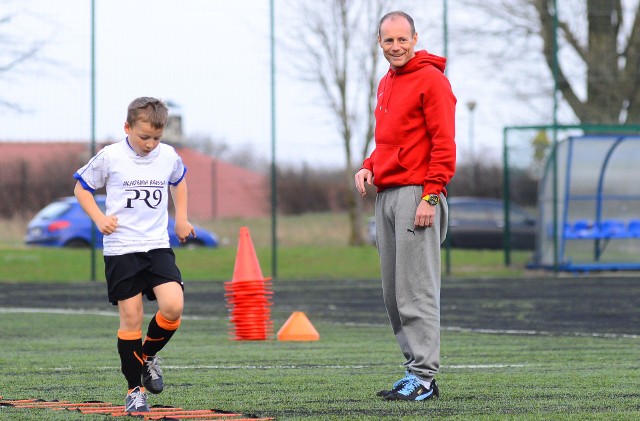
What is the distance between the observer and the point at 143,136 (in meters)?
5.68

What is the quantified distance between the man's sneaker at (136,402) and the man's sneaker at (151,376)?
0.35m

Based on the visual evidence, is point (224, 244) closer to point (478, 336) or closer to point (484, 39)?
point (484, 39)

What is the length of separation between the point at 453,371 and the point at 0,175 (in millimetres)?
14467

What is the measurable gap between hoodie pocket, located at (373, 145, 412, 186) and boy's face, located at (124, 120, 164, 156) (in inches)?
42.2

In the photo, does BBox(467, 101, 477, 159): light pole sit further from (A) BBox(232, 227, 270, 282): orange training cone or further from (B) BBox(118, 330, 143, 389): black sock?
(B) BBox(118, 330, 143, 389): black sock

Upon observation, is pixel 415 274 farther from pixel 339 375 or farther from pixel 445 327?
pixel 445 327

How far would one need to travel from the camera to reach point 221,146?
67.8 ft

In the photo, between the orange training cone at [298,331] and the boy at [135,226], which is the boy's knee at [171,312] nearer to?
the boy at [135,226]

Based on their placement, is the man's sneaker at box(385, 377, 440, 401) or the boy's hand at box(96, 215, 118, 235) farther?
the man's sneaker at box(385, 377, 440, 401)

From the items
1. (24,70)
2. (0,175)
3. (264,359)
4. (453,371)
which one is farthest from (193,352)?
(0,175)

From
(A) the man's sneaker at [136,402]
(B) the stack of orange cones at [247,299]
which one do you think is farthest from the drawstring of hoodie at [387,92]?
(B) the stack of orange cones at [247,299]

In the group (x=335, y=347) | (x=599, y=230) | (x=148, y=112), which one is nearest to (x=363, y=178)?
(x=148, y=112)

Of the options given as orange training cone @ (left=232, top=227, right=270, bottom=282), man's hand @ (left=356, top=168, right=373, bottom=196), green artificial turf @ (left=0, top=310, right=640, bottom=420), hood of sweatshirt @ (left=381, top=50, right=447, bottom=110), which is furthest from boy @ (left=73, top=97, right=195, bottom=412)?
orange training cone @ (left=232, top=227, right=270, bottom=282)

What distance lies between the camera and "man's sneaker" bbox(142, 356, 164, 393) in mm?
5895
